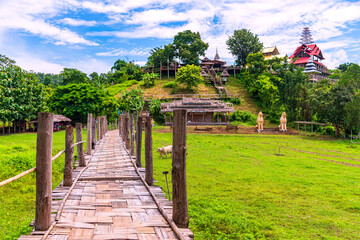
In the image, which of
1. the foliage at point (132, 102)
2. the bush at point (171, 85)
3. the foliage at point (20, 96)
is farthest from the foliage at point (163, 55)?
the foliage at point (20, 96)

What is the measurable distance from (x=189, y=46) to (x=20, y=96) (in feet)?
130

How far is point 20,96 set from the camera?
2716cm

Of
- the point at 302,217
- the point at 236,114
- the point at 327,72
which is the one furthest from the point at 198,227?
the point at 327,72

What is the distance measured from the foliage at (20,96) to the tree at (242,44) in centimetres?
4335

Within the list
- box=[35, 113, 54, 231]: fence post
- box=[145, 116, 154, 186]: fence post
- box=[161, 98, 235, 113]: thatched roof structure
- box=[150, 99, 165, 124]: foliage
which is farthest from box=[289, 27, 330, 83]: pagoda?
box=[35, 113, 54, 231]: fence post

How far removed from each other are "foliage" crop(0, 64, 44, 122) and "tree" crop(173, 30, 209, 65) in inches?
1345

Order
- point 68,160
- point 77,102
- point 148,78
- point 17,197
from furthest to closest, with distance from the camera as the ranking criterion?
point 148,78
point 77,102
point 17,197
point 68,160

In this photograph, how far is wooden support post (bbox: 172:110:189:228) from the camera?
14.8ft

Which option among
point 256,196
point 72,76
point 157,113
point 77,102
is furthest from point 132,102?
point 256,196

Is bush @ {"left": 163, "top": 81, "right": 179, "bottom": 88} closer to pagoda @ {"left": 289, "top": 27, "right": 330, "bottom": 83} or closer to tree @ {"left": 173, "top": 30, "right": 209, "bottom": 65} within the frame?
tree @ {"left": 173, "top": 30, "right": 209, "bottom": 65}

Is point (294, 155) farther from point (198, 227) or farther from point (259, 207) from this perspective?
point (198, 227)

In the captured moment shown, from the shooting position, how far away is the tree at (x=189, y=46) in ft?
192

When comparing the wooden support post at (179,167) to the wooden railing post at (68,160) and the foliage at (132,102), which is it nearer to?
the wooden railing post at (68,160)

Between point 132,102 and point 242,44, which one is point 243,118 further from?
point 242,44
